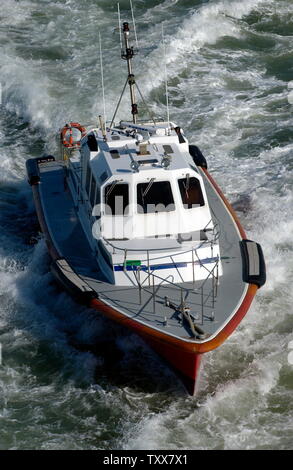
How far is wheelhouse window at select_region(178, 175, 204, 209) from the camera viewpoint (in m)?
13.2

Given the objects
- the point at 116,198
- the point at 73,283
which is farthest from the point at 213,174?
the point at 73,283

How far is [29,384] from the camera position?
1307 centimetres

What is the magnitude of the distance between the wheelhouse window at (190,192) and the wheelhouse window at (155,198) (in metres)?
0.23

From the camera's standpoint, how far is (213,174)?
18469 mm

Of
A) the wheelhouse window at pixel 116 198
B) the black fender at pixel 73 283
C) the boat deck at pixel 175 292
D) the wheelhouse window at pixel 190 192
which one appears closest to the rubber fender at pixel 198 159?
the boat deck at pixel 175 292

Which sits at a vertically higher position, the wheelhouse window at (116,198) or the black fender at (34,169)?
the wheelhouse window at (116,198)

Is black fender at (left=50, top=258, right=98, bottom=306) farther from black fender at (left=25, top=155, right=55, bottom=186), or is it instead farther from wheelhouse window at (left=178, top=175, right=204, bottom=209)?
black fender at (left=25, top=155, right=55, bottom=186)

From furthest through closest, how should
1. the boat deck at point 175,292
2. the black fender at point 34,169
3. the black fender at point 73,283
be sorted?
the black fender at point 34,169 → the black fender at point 73,283 → the boat deck at point 175,292

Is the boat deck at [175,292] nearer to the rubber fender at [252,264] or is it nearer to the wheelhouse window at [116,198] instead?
the rubber fender at [252,264]

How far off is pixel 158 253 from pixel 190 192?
133 centimetres

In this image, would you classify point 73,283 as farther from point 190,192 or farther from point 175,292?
point 190,192

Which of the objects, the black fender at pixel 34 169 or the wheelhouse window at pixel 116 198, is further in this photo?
the black fender at pixel 34 169

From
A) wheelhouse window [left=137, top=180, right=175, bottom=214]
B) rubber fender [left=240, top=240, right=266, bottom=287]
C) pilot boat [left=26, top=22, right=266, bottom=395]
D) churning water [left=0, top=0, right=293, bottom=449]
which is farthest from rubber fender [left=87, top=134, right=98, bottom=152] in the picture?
rubber fender [left=240, top=240, right=266, bottom=287]

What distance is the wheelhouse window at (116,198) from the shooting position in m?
13.1
